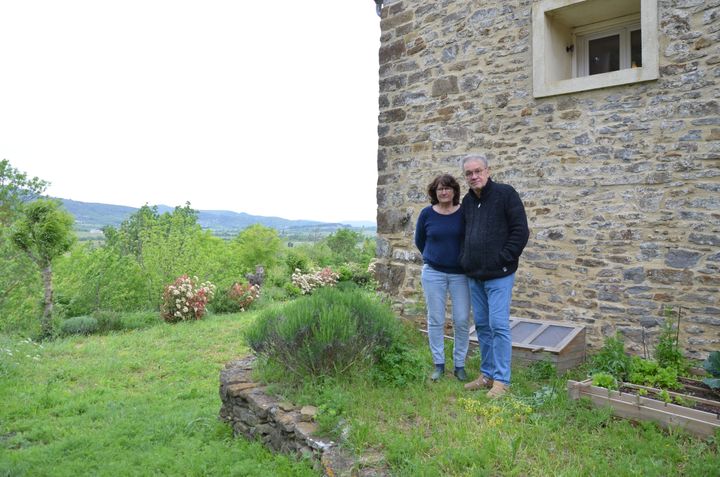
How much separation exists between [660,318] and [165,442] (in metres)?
4.63

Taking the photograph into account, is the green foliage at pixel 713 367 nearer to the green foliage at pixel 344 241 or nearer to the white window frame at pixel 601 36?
the white window frame at pixel 601 36

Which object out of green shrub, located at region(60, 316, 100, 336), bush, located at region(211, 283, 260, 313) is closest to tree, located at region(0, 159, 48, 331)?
green shrub, located at region(60, 316, 100, 336)

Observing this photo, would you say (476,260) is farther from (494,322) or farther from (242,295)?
(242,295)

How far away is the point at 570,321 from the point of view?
550 centimetres

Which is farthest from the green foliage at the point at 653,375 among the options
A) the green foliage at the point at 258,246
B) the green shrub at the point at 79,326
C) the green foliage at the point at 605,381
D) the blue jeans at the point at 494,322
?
the green foliage at the point at 258,246

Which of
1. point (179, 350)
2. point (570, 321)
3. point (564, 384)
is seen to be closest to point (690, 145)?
point (570, 321)

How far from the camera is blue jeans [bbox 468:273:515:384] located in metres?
4.17

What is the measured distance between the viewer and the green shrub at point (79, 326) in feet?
34.9

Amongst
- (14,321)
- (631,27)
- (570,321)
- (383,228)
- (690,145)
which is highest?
(631,27)

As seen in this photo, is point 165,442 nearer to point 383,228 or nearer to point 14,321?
point 383,228

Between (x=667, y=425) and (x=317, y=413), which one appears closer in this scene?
(x=667, y=425)

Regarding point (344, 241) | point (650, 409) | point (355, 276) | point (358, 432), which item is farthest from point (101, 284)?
point (344, 241)

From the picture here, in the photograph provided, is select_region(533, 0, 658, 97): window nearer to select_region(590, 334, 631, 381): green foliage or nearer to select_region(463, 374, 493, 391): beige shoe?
select_region(590, 334, 631, 381): green foliage

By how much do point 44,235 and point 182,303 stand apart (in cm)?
307
